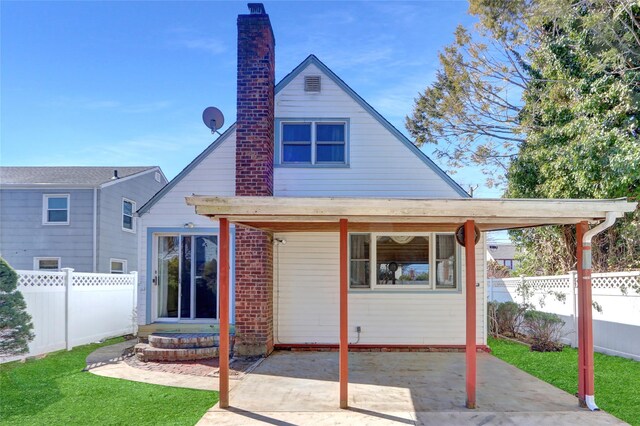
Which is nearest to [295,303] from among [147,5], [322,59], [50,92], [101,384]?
[101,384]

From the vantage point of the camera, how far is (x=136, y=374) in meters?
7.15

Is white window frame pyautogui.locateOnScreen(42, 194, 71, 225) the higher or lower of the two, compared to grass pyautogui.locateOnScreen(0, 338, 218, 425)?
higher

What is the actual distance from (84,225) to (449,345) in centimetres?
1280

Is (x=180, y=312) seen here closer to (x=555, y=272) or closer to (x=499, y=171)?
(x=555, y=272)

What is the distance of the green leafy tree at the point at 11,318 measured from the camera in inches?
281

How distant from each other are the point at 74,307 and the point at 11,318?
96.2 inches

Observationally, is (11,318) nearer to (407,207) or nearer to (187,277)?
(187,277)

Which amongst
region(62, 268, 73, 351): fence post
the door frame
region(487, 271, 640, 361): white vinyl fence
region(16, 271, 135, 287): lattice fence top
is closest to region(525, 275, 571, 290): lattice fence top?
region(487, 271, 640, 361): white vinyl fence

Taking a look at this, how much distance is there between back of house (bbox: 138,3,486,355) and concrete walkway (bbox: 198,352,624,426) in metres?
1.30

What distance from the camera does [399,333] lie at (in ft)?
30.8

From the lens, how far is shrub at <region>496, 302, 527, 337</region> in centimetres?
1170

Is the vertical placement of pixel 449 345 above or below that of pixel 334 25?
below

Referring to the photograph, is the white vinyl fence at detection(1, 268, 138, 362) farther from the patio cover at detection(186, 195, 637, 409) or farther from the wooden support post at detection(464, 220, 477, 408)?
Answer: the wooden support post at detection(464, 220, 477, 408)

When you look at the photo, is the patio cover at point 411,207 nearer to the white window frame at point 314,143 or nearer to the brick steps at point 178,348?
the brick steps at point 178,348
